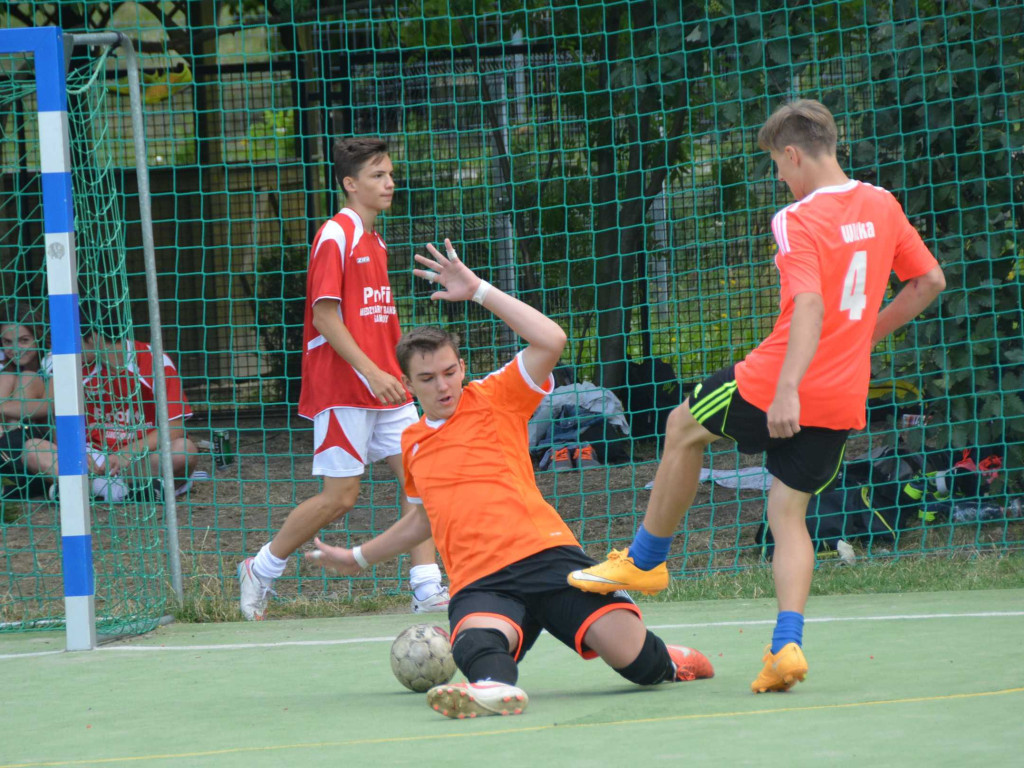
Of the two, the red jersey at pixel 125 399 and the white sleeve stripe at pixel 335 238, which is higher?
the white sleeve stripe at pixel 335 238

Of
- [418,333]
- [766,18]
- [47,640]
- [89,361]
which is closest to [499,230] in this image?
[766,18]

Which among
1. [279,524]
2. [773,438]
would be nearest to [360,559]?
[773,438]

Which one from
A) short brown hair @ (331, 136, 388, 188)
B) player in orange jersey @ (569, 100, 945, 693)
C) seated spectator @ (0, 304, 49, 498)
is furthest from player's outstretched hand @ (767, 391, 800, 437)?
seated spectator @ (0, 304, 49, 498)

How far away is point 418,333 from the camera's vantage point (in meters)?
3.61

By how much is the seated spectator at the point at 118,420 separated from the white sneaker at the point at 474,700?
101 inches

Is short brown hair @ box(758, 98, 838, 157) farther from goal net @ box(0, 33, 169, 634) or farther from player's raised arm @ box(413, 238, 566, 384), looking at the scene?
goal net @ box(0, 33, 169, 634)

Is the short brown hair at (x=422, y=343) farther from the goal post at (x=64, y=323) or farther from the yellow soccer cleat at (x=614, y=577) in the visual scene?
the goal post at (x=64, y=323)

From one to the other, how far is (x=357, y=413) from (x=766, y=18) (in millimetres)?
3055

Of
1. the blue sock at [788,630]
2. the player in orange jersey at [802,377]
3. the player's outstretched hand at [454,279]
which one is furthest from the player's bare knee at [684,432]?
the player's outstretched hand at [454,279]

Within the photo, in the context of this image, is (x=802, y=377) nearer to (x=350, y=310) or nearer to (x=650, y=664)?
(x=650, y=664)

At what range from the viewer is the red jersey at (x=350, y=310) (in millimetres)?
5324

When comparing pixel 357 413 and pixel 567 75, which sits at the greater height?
pixel 567 75

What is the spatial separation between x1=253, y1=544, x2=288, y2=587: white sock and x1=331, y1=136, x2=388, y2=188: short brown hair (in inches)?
62.2

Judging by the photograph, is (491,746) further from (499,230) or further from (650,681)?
(499,230)
